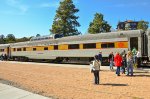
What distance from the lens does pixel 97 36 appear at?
106ft

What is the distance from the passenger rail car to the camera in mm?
28406

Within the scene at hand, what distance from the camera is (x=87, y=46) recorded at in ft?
110

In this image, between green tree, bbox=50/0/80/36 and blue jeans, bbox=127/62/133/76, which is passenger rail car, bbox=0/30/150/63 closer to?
blue jeans, bbox=127/62/133/76

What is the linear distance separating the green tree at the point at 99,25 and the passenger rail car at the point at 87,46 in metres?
20.3

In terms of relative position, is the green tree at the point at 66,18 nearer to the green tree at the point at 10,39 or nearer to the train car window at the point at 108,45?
the train car window at the point at 108,45

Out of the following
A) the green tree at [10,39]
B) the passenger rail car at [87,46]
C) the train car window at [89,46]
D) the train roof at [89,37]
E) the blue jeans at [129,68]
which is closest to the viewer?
the blue jeans at [129,68]

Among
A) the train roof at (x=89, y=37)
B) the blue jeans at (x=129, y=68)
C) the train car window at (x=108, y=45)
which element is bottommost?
the blue jeans at (x=129, y=68)

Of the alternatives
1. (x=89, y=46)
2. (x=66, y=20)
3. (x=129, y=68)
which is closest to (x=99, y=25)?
(x=66, y=20)

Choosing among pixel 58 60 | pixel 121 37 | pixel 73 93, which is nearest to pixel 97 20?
pixel 58 60

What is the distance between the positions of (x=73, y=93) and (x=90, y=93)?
2.92 feet

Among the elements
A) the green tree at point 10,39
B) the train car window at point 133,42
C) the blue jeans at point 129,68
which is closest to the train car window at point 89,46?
the train car window at point 133,42

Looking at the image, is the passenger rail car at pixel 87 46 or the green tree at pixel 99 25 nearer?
the passenger rail car at pixel 87 46

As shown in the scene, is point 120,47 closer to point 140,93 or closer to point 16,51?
point 140,93

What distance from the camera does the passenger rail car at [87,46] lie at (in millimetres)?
28406
